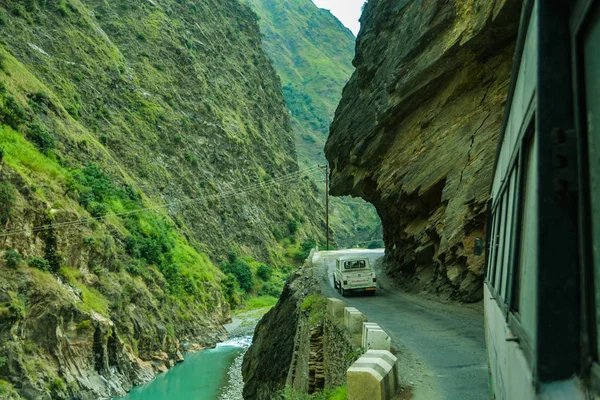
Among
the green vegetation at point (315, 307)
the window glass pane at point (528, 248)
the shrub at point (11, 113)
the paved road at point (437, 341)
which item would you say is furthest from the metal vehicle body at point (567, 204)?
the shrub at point (11, 113)

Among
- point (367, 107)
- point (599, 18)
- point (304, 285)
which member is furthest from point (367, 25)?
point (599, 18)

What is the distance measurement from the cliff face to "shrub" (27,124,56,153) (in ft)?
78.7

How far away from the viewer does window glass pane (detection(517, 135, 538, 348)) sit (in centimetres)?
261

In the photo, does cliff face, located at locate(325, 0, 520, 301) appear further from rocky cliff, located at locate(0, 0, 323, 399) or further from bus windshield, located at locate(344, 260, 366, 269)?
rocky cliff, located at locate(0, 0, 323, 399)

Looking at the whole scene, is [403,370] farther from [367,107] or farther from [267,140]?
[267,140]

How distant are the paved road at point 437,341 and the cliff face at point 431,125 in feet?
6.61

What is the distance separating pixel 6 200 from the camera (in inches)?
1271

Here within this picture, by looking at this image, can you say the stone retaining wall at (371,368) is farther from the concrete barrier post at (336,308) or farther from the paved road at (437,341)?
the concrete barrier post at (336,308)

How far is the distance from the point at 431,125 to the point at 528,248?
22.2 metres

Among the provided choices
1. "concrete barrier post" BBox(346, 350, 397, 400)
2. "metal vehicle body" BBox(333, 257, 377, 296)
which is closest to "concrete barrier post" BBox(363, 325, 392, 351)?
"concrete barrier post" BBox(346, 350, 397, 400)

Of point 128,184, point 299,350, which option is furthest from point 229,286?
point 299,350

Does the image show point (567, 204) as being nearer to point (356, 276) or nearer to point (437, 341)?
point (437, 341)

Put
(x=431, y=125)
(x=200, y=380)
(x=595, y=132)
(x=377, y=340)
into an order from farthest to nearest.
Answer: (x=200, y=380) → (x=431, y=125) → (x=377, y=340) → (x=595, y=132)

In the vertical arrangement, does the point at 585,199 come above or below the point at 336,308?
above
